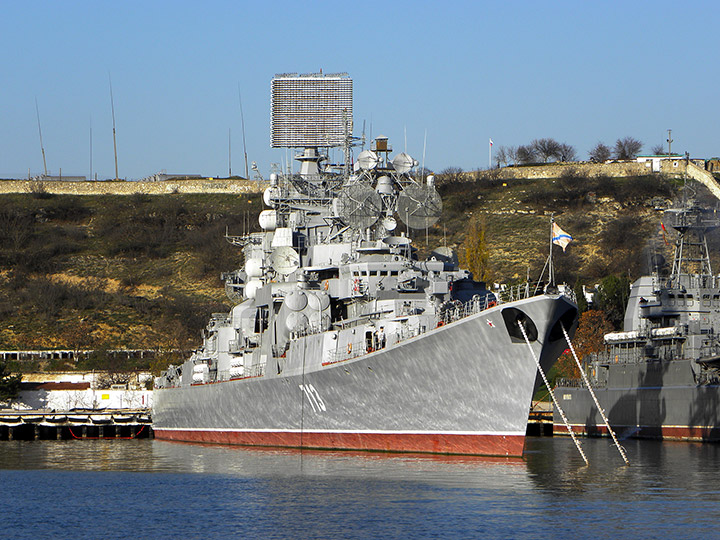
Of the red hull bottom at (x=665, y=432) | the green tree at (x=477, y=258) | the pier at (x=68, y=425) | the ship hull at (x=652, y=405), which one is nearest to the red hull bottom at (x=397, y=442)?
the ship hull at (x=652, y=405)

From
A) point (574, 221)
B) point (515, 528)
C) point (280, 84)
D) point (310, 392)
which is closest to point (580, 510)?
point (515, 528)

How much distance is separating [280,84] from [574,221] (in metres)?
51.1

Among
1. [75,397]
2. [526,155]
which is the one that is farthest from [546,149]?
[75,397]

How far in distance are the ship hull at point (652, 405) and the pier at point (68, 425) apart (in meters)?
20.5

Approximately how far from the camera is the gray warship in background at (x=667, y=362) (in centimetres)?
3975

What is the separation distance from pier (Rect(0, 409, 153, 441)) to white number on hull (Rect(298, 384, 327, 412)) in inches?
784

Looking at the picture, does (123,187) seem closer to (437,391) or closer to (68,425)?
(68,425)

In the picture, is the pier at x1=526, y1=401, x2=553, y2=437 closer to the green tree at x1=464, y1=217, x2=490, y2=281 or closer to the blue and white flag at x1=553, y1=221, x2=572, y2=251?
the green tree at x1=464, y1=217, x2=490, y2=281

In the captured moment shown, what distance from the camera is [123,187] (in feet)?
380

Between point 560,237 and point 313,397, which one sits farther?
point 313,397

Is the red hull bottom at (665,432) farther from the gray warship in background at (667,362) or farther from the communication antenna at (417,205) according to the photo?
the communication antenna at (417,205)

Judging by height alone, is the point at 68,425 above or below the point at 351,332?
below

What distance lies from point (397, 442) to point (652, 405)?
15.5 meters

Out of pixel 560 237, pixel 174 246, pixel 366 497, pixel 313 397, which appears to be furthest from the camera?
pixel 174 246
